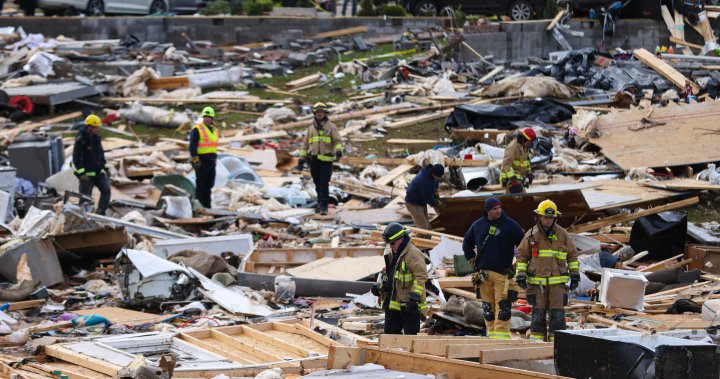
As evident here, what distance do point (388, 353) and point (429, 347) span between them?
1.37 ft

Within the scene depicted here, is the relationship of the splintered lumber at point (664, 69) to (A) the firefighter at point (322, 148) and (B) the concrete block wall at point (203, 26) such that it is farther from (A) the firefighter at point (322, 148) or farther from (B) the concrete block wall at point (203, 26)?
(A) the firefighter at point (322, 148)

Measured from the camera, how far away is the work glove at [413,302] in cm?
1052

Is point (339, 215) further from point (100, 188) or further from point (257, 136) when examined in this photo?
point (257, 136)

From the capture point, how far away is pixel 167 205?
17.2m

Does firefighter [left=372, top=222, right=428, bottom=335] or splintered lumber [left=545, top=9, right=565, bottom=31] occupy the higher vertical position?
splintered lumber [left=545, top=9, right=565, bottom=31]

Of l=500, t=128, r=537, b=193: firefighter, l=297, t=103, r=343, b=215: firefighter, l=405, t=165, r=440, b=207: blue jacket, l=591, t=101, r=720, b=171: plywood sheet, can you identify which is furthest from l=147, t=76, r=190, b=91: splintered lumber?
l=500, t=128, r=537, b=193: firefighter

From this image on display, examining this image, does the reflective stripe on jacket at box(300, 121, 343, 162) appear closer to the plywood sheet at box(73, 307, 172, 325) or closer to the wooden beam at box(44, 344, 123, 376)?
the plywood sheet at box(73, 307, 172, 325)

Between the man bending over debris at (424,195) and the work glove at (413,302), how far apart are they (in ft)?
14.7

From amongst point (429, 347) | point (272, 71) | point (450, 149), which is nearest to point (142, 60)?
point (272, 71)

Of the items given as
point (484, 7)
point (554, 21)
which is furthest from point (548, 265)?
point (484, 7)

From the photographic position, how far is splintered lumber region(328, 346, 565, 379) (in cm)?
875

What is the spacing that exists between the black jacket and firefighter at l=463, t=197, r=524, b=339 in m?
6.96

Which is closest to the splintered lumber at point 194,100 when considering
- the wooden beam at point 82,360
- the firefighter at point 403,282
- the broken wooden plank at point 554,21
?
the broken wooden plank at point 554,21

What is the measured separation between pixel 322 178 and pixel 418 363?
28.1ft
